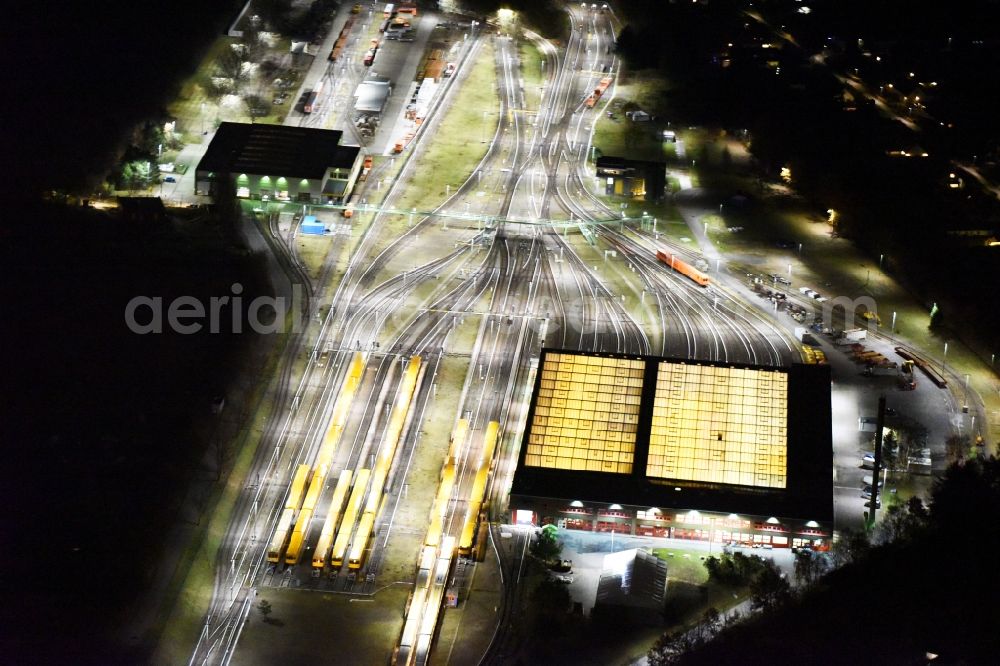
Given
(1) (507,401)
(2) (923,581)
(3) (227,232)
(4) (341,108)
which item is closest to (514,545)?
(1) (507,401)

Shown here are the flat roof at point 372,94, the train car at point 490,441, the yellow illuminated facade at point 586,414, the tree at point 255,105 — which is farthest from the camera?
the flat roof at point 372,94

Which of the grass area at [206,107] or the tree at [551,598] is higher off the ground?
the grass area at [206,107]

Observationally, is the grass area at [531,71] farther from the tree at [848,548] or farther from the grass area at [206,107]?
the tree at [848,548]

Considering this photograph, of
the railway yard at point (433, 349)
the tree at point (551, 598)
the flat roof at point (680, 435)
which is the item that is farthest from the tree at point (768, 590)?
the railway yard at point (433, 349)

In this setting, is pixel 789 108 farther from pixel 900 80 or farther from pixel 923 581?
pixel 923 581

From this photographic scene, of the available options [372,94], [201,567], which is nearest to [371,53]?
[372,94]

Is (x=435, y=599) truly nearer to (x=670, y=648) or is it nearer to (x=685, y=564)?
(x=670, y=648)
